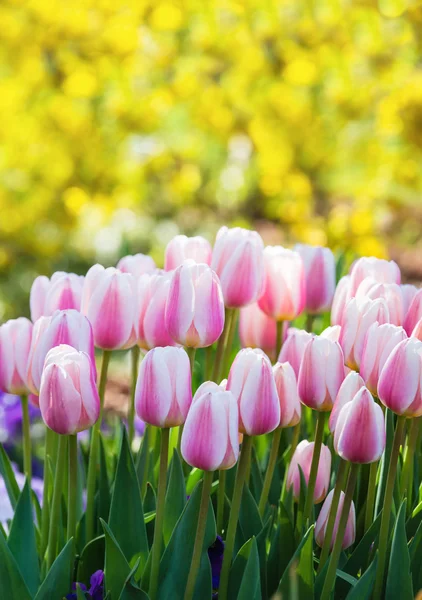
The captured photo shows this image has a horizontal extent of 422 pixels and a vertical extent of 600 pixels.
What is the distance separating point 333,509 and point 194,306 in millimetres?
277

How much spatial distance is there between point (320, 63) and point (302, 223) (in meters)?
0.99

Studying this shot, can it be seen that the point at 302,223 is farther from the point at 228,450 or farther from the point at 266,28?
the point at 228,450

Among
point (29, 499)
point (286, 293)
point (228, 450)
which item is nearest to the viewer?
point (228, 450)

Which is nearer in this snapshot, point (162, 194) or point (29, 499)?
point (29, 499)

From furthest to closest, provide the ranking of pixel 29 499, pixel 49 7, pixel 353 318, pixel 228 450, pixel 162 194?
pixel 162 194
pixel 49 7
pixel 29 499
pixel 353 318
pixel 228 450

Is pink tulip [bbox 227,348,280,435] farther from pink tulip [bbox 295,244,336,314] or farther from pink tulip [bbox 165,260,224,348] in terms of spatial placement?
pink tulip [bbox 295,244,336,314]

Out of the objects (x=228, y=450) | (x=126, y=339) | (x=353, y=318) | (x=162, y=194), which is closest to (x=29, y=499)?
(x=126, y=339)

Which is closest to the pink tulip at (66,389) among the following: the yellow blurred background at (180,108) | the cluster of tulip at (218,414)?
the cluster of tulip at (218,414)

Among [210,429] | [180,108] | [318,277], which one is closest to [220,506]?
[210,429]

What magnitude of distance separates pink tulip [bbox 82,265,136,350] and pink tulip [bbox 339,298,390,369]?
261 millimetres

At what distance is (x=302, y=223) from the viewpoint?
5117 millimetres

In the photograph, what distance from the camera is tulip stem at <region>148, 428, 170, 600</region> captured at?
A: 869 mm

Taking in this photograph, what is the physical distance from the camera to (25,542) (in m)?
1.05

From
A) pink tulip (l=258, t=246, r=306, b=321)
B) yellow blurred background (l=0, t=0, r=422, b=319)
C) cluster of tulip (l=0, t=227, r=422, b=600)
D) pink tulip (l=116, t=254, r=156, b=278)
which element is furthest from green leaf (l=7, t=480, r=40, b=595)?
yellow blurred background (l=0, t=0, r=422, b=319)
